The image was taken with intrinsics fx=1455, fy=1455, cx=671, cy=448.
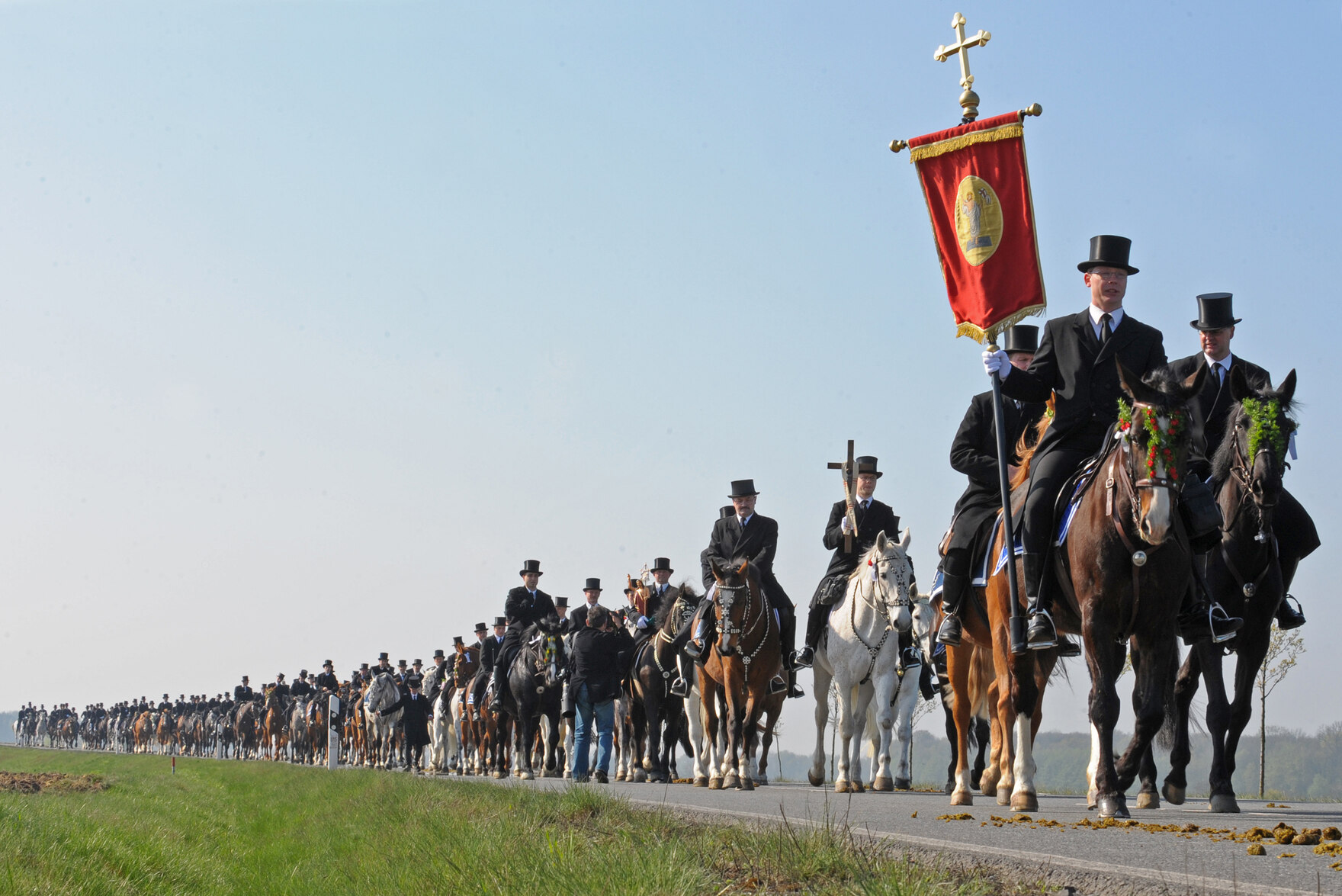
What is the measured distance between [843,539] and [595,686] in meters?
4.19

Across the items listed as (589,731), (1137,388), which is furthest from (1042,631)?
(589,731)

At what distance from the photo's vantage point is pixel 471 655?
115 feet

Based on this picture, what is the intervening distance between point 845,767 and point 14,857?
804 cm

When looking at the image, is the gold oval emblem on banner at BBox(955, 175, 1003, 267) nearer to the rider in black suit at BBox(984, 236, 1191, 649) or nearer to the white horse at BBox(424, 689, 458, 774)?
the rider in black suit at BBox(984, 236, 1191, 649)

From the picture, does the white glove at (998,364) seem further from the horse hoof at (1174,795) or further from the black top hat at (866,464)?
the black top hat at (866,464)

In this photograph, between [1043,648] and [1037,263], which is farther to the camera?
[1037,263]

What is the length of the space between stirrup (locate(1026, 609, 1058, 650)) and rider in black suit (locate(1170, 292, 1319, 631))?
1889mm

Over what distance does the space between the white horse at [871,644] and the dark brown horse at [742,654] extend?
0.75 metres

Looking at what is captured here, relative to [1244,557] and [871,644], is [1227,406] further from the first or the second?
[871,644]

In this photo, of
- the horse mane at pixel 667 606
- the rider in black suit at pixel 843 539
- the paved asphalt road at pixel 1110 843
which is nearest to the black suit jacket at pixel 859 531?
the rider in black suit at pixel 843 539

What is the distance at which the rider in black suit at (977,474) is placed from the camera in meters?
11.0

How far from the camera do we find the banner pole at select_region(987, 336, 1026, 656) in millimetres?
9531

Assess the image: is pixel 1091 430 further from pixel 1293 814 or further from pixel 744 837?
pixel 744 837

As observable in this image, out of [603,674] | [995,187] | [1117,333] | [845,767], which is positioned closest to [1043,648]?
[1117,333]
